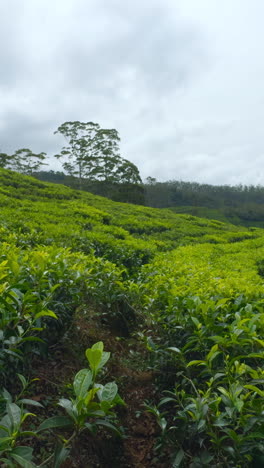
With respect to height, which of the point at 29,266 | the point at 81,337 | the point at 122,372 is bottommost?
the point at 122,372

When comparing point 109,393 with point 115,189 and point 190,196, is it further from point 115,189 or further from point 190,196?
point 190,196

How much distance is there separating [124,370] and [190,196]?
7068 centimetres

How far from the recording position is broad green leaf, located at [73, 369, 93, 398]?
4.71 ft

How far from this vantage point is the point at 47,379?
2281 millimetres

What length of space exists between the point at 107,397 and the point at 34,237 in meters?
3.91

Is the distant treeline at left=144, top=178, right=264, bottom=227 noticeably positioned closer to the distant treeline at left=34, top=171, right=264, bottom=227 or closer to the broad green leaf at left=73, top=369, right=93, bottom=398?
the distant treeline at left=34, top=171, right=264, bottom=227

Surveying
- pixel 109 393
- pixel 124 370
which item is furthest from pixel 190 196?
pixel 109 393

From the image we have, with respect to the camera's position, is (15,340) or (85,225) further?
(85,225)

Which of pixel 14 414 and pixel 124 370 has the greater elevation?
pixel 14 414

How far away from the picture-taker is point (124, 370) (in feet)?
9.20

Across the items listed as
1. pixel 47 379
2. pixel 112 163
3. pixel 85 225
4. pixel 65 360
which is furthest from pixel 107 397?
pixel 112 163

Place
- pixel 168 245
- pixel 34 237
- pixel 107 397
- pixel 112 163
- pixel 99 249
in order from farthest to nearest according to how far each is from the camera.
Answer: pixel 112 163, pixel 168 245, pixel 99 249, pixel 34 237, pixel 107 397

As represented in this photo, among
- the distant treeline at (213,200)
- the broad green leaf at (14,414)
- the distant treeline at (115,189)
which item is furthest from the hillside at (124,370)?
the distant treeline at (213,200)

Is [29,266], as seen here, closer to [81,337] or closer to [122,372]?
[81,337]
